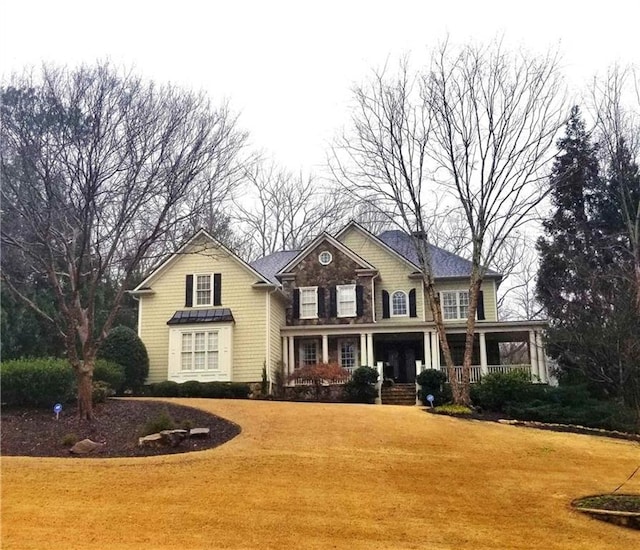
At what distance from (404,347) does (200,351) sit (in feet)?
28.1

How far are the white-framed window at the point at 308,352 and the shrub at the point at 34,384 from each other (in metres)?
12.3

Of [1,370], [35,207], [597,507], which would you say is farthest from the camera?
[1,370]

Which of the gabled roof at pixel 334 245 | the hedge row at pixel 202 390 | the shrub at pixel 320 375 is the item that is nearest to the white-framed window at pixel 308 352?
the shrub at pixel 320 375

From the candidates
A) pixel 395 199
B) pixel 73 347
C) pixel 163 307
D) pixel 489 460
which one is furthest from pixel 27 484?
pixel 163 307

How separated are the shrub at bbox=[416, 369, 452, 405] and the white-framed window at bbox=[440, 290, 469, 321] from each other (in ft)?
15.5

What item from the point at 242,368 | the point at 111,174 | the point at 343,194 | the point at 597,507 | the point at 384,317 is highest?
the point at 343,194

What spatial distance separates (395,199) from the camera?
792 inches

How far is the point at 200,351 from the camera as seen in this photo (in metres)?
24.2

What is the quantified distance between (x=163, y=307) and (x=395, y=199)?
34.7 feet

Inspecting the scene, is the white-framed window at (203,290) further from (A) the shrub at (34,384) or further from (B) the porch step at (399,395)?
(A) the shrub at (34,384)

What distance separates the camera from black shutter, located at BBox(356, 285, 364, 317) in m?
26.1

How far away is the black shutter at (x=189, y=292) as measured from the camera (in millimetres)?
25188

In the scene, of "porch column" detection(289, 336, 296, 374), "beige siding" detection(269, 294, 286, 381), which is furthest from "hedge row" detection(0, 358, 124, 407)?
"porch column" detection(289, 336, 296, 374)

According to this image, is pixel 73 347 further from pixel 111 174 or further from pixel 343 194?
pixel 343 194
